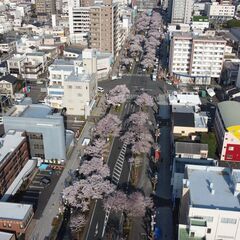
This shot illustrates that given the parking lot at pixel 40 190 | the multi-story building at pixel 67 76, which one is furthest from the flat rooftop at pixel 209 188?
the multi-story building at pixel 67 76

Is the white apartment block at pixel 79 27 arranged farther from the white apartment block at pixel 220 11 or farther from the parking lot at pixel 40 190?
the white apartment block at pixel 220 11

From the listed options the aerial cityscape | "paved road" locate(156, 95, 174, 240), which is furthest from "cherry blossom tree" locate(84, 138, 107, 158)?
"paved road" locate(156, 95, 174, 240)

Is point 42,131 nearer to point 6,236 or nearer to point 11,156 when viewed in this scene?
point 11,156

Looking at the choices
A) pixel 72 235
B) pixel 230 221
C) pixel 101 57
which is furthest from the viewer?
pixel 101 57

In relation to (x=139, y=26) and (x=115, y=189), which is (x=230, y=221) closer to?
(x=115, y=189)

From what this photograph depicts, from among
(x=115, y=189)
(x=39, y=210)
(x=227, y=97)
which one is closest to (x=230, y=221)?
(x=115, y=189)
